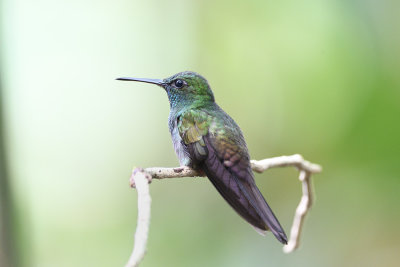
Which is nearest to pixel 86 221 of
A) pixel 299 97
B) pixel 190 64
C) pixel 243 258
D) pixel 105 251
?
pixel 105 251

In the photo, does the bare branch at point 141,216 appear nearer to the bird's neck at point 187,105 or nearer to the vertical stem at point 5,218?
the bird's neck at point 187,105

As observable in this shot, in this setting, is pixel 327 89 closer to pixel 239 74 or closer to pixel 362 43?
pixel 362 43

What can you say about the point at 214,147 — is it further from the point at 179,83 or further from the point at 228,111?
the point at 228,111

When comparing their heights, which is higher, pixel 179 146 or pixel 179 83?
pixel 179 83

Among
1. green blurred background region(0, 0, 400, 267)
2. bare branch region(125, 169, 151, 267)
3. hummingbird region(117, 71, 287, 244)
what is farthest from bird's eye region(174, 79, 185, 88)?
green blurred background region(0, 0, 400, 267)

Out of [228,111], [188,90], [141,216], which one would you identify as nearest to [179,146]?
[188,90]
